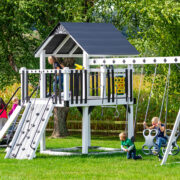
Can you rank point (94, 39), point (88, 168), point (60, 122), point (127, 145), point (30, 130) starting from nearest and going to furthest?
point (88, 168) < point (127, 145) < point (30, 130) < point (94, 39) < point (60, 122)

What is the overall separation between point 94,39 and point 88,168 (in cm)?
520

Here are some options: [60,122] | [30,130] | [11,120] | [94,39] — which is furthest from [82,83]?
[60,122]

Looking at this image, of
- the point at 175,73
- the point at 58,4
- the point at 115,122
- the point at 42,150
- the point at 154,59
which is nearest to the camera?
the point at 154,59

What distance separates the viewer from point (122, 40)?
18062 mm

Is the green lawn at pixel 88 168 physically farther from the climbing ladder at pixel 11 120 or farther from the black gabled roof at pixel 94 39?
the black gabled roof at pixel 94 39

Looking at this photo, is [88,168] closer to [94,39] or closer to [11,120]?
[11,120]

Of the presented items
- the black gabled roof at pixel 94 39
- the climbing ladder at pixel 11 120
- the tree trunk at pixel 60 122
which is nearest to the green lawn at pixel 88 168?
the climbing ladder at pixel 11 120

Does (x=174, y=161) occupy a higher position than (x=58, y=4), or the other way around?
(x=58, y=4)

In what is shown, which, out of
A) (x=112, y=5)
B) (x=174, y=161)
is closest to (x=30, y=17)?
(x=112, y=5)

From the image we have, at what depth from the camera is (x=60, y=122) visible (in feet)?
85.1

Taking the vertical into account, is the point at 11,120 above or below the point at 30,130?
above

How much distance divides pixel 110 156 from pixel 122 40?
3834 mm

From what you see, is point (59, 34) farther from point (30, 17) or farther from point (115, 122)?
point (115, 122)

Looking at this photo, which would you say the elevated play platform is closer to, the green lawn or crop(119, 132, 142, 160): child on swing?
the green lawn
